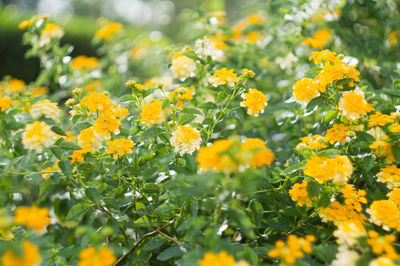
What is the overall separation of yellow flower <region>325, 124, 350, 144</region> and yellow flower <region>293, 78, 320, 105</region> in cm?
13

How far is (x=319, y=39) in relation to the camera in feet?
6.54

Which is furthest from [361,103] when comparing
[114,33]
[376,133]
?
[114,33]

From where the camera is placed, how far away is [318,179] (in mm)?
896

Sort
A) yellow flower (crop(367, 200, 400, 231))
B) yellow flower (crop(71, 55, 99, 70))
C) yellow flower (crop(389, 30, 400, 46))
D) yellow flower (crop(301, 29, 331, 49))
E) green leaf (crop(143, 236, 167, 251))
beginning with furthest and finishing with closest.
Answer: yellow flower (crop(71, 55, 99, 70)) → yellow flower (crop(389, 30, 400, 46)) → yellow flower (crop(301, 29, 331, 49)) → green leaf (crop(143, 236, 167, 251)) → yellow flower (crop(367, 200, 400, 231))

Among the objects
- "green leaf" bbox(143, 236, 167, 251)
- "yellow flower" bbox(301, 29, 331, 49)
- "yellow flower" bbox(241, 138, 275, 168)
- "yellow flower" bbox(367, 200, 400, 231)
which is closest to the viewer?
"yellow flower" bbox(241, 138, 275, 168)

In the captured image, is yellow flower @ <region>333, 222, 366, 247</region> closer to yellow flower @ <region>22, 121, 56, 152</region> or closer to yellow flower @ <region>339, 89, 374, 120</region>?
yellow flower @ <region>339, 89, 374, 120</region>

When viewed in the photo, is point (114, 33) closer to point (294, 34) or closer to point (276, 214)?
point (294, 34)

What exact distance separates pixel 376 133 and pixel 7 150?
152cm

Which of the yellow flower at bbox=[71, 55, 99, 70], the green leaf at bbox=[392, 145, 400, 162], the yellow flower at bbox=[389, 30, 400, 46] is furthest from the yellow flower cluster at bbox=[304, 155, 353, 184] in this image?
the yellow flower at bbox=[71, 55, 99, 70]

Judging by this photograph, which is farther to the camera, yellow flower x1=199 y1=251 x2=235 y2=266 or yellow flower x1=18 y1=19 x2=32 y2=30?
yellow flower x1=18 y1=19 x2=32 y2=30

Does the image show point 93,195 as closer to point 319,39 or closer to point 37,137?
point 37,137

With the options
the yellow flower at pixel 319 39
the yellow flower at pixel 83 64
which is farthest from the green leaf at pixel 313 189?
the yellow flower at pixel 83 64

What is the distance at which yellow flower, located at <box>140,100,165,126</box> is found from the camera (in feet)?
3.35

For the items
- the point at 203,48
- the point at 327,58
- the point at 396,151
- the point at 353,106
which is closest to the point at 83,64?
the point at 203,48
